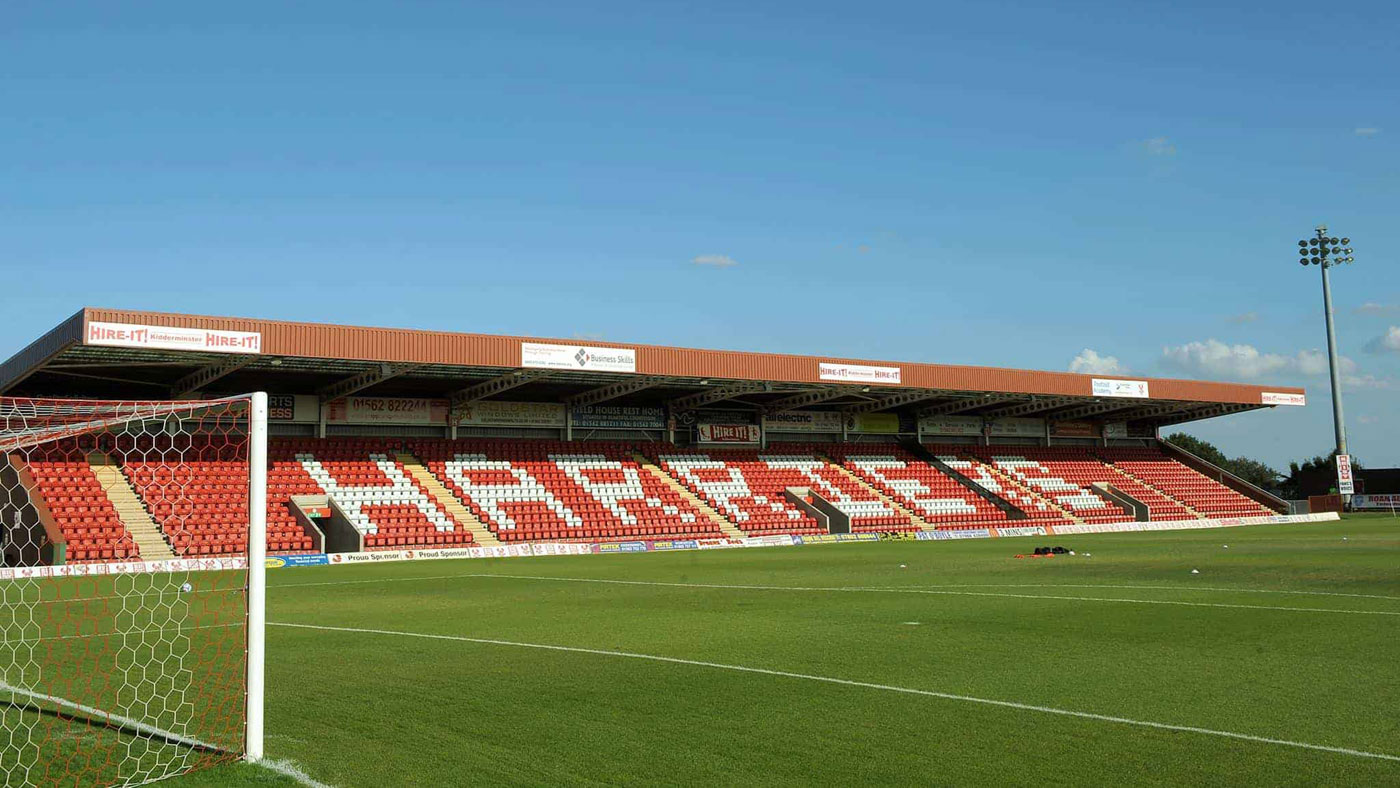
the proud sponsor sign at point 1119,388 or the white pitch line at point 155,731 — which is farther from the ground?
the proud sponsor sign at point 1119,388

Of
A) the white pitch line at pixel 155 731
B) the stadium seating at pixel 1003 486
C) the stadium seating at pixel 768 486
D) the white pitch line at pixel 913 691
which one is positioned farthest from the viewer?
the stadium seating at pixel 1003 486

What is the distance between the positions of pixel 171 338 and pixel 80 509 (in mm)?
5081

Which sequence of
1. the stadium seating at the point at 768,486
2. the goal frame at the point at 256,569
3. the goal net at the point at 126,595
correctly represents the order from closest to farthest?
the goal frame at the point at 256,569
the goal net at the point at 126,595
the stadium seating at the point at 768,486

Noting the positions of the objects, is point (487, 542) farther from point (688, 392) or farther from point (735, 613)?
point (735, 613)

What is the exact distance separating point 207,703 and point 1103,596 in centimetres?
1210

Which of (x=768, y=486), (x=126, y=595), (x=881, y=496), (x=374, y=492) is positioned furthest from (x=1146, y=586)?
(x=881, y=496)

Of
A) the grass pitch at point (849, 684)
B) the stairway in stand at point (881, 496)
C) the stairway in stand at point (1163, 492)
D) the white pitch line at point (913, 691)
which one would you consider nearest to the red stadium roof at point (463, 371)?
the stairway in stand at point (881, 496)

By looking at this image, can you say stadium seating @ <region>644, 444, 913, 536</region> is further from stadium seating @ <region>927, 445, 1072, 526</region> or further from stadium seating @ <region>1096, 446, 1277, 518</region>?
stadium seating @ <region>1096, 446, 1277, 518</region>

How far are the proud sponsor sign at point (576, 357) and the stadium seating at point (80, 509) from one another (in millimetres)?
12715

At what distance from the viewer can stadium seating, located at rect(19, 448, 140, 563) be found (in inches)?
1057

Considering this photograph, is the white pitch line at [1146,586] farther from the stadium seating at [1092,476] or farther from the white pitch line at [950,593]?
the stadium seating at [1092,476]

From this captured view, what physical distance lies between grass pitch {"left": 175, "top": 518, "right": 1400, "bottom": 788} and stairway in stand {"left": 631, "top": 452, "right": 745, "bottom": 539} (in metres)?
21.3

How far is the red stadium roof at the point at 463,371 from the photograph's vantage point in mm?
29359

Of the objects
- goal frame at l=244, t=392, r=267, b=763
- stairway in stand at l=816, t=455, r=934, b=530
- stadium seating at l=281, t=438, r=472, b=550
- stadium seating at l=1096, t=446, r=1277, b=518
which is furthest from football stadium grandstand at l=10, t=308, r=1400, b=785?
stadium seating at l=1096, t=446, r=1277, b=518
